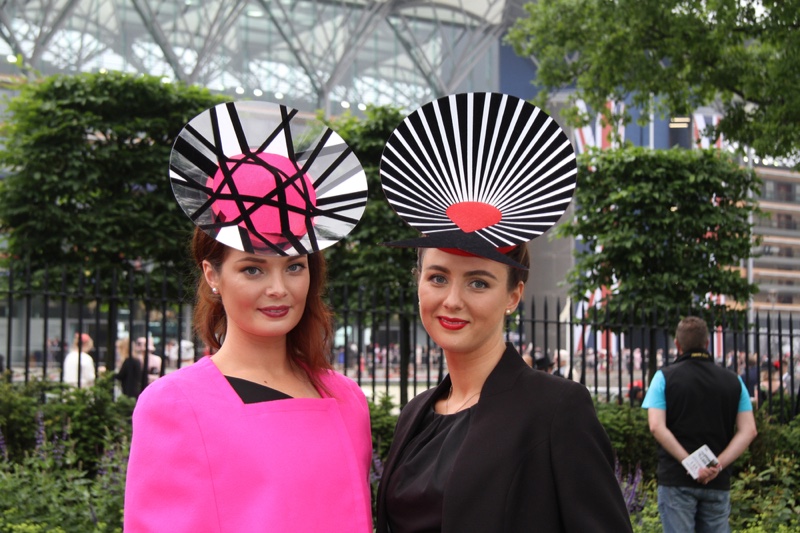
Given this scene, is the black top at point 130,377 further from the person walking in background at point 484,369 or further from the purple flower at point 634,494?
the person walking in background at point 484,369

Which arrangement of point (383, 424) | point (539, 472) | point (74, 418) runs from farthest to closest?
point (383, 424)
point (74, 418)
point (539, 472)

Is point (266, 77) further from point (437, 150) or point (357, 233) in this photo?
point (437, 150)

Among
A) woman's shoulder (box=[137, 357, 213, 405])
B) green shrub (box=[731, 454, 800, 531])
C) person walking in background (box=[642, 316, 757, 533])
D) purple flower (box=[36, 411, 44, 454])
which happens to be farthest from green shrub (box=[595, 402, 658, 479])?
woman's shoulder (box=[137, 357, 213, 405])

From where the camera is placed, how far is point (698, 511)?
541 centimetres

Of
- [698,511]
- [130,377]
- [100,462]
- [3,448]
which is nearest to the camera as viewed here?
[698,511]

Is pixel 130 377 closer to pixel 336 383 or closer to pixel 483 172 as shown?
pixel 336 383

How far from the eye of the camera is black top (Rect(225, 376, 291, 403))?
234 centimetres

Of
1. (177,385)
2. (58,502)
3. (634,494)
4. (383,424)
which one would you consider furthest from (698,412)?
(177,385)

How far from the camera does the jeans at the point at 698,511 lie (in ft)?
17.5

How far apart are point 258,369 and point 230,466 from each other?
35 centimetres

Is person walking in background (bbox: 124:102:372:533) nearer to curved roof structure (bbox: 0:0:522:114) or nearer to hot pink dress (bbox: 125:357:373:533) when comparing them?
hot pink dress (bbox: 125:357:373:533)

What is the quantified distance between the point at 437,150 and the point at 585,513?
1.05 meters

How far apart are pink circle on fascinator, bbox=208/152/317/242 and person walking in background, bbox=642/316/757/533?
3781mm

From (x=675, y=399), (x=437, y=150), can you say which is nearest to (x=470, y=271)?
(x=437, y=150)
